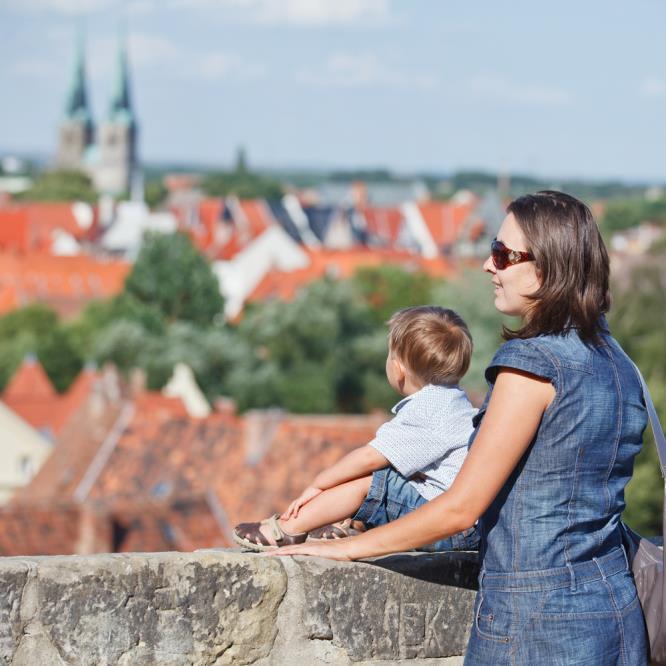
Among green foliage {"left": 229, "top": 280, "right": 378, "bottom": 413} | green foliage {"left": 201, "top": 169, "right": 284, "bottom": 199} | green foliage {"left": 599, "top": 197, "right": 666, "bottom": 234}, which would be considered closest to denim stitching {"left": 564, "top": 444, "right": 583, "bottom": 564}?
green foliage {"left": 229, "top": 280, "right": 378, "bottom": 413}

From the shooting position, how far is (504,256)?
3.37 m

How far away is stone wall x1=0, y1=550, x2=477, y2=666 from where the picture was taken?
138 inches

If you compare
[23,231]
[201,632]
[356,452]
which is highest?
[356,452]

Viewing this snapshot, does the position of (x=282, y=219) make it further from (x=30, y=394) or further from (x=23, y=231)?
(x=30, y=394)

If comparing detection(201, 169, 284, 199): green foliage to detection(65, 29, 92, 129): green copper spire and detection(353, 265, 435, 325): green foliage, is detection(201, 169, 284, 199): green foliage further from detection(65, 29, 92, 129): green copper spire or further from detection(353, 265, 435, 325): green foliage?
detection(353, 265, 435, 325): green foliage

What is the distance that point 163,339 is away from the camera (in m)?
58.8

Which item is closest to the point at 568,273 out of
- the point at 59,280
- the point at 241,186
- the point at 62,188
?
the point at 59,280

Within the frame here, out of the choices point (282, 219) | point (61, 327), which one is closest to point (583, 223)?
point (61, 327)

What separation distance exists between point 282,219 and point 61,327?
44671 millimetres

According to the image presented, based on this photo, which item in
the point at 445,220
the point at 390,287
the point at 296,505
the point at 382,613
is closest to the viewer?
the point at 382,613

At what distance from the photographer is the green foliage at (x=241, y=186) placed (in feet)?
486

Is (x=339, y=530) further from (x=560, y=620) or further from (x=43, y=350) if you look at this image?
(x=43, y=350)

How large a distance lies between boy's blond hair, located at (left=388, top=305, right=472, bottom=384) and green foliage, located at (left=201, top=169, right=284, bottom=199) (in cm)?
14006

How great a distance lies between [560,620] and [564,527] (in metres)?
0.19
